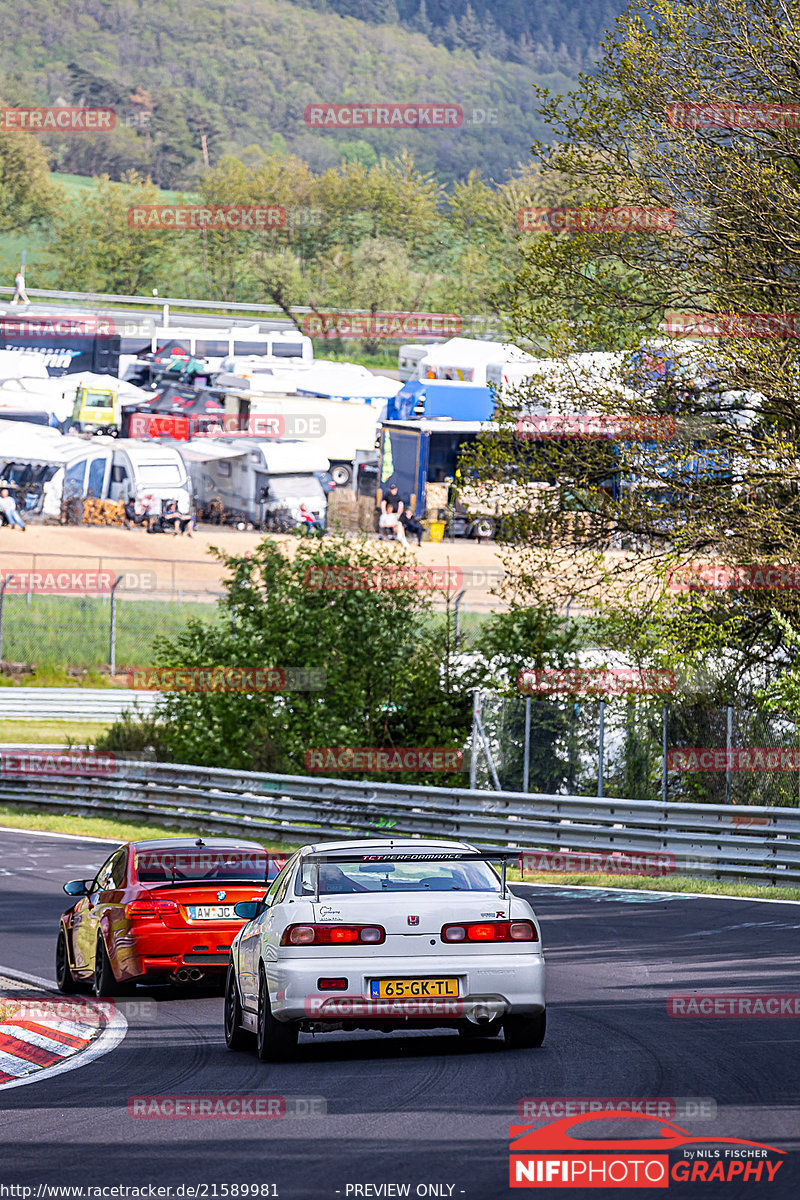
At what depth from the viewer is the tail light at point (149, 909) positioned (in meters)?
12.3

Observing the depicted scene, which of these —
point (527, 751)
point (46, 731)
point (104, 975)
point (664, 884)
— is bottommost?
point (46, 731)

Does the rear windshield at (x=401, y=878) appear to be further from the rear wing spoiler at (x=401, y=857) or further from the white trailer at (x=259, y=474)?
the white trailer at (x=259, y=474)

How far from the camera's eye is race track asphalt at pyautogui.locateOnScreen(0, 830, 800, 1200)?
673 cm

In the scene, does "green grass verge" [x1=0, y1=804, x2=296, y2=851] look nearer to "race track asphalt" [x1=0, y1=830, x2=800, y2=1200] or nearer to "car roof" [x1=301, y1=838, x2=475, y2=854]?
"race track asphalt" [x1=0, y1=830, x2=800, y2=1200]

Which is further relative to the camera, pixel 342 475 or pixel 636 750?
pixel 342 475

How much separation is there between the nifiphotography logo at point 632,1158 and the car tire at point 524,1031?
215cm

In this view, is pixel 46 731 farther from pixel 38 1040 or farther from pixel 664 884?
pixel 38 1040

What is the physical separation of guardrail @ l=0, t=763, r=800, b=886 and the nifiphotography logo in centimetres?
1289

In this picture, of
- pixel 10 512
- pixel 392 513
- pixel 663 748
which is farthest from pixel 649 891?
pixel 10 512

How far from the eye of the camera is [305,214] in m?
162

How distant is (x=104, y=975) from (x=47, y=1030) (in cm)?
147

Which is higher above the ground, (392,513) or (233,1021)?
(392,513)

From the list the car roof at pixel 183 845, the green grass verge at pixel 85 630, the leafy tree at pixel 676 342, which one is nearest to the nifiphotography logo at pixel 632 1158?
the car roof at pixel 183 845

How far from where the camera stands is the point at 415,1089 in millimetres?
8422
